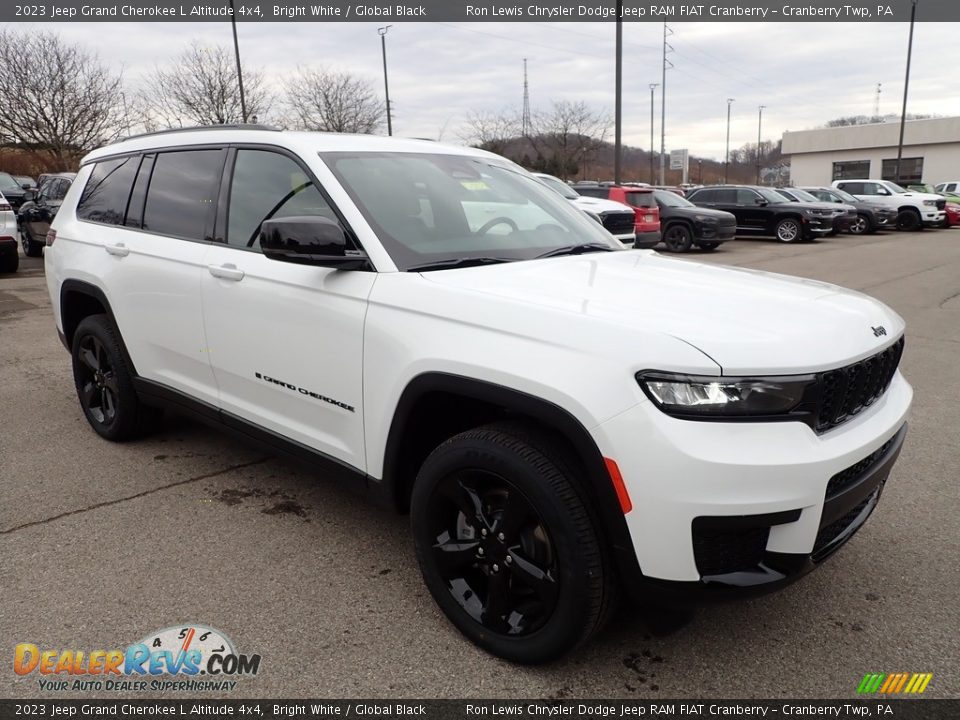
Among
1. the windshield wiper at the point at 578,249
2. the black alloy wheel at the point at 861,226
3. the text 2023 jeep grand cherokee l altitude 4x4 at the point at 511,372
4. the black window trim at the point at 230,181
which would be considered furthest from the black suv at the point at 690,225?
the black window trim at the point at 230,181

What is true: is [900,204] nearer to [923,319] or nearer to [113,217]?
[923,319]

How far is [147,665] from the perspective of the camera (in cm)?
249

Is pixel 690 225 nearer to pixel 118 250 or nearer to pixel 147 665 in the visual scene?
pixel 118 250

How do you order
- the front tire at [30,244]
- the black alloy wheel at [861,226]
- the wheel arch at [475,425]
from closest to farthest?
the wheel arch at [475,425] < the front tire at [30,244] < the black alloy wheel at [861,226]

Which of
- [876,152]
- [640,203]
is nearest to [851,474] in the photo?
[640,203]

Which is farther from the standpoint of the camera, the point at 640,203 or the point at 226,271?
the point at 640,203

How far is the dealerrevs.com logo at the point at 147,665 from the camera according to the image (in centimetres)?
240

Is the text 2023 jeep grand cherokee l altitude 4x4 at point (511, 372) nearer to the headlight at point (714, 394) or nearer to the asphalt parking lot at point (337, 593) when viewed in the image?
the headlight at point (714, 394)

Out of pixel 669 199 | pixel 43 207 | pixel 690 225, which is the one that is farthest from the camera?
pixel 669 199

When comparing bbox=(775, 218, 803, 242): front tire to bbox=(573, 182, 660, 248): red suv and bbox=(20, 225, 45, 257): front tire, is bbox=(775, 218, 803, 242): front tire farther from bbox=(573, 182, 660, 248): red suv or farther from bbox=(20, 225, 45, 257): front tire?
bbox=(20, 225, 45, 257): front tire

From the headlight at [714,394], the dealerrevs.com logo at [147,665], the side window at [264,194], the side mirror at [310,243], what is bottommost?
the dealerrevs.com logo at [147,665]

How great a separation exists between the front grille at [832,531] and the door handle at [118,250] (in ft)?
11.9

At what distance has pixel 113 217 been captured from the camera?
4324mm

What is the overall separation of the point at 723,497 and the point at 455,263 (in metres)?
1.37
